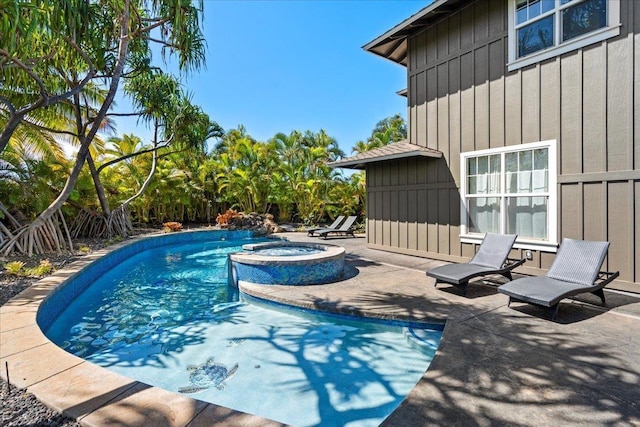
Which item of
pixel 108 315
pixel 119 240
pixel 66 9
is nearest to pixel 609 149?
pixel 108 315

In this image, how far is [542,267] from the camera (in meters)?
6.92

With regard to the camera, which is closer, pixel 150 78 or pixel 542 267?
pixel 542 267

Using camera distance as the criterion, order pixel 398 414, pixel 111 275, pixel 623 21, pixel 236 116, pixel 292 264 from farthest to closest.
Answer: pixel 236 116, pixel 111 275, pixel 292 264, pixel 623 21, pixel 398 414

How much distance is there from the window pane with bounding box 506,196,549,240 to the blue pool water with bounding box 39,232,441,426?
164 inches

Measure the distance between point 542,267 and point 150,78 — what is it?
15068 millimetres

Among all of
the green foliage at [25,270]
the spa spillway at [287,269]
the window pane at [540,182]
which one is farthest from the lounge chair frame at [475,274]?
the green foliage at [25,270]

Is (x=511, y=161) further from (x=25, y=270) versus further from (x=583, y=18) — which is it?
(x=25, y=270)

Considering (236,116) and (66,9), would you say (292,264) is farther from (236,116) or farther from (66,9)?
(236,116)

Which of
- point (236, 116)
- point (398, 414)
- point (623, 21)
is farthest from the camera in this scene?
point (236, 116)

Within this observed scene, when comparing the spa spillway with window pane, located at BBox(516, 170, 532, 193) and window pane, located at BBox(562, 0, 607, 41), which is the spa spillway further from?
window pane, located at BBox(562, 0, 607, 41)

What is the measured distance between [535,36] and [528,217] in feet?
13.4

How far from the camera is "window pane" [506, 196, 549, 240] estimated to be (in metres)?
6.95

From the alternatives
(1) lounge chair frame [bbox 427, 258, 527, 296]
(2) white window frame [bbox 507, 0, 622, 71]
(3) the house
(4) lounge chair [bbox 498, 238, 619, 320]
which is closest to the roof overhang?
(3) the house

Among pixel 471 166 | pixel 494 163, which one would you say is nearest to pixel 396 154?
pixel 471 166
